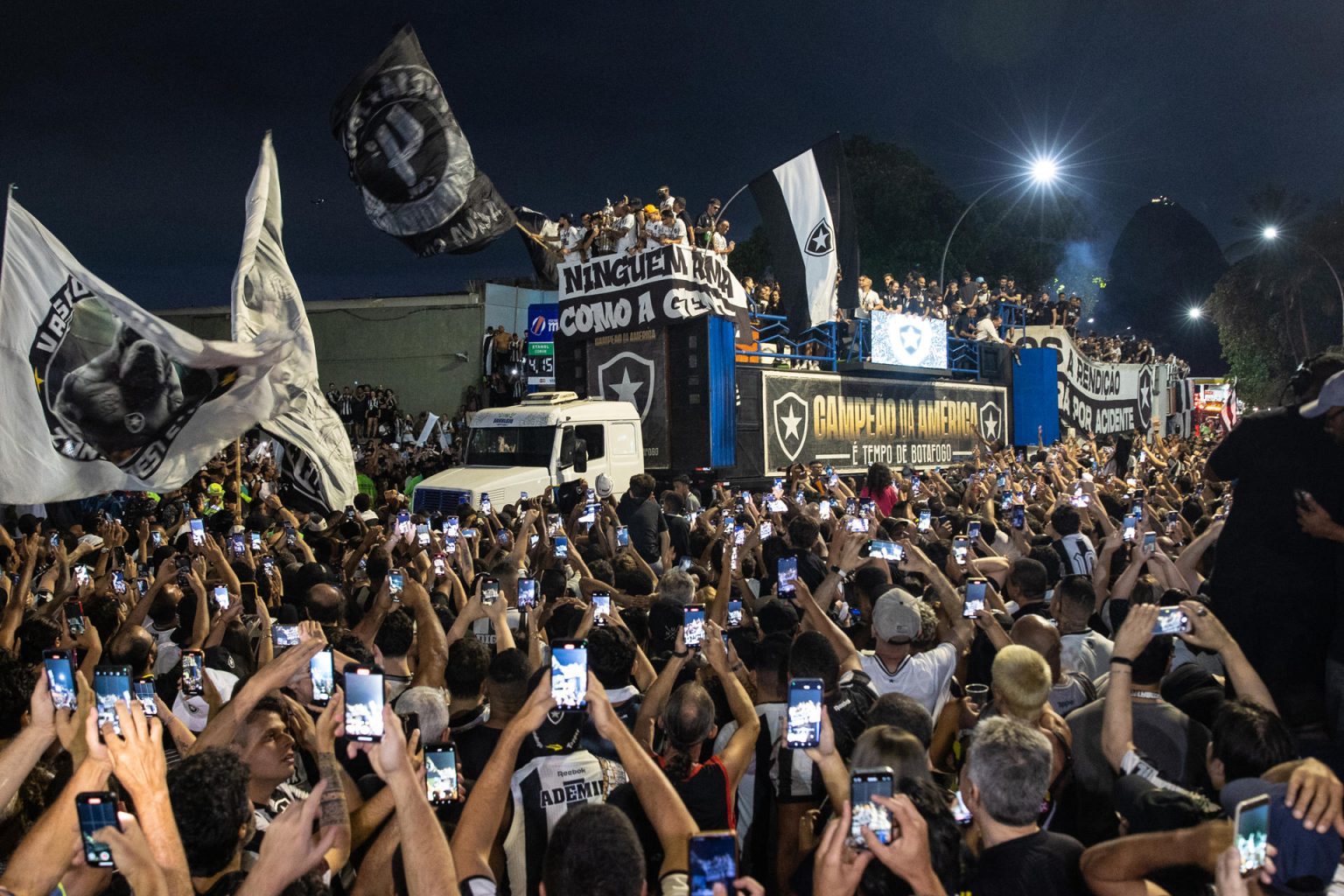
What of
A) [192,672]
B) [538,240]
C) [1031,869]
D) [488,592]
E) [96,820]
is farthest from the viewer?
[538,240]

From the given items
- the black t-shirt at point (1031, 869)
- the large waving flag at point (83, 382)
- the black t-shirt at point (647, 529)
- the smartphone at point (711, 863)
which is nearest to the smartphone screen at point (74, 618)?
the large waving flag at point (83, 382)

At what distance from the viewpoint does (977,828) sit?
11.6ft

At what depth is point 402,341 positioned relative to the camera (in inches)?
1357

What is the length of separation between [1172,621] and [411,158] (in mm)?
13393

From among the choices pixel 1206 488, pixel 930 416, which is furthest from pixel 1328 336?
pixel 1206 488

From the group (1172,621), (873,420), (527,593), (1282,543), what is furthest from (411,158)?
(1172,621)

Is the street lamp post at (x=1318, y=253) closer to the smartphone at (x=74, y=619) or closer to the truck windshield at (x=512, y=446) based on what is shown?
the truck windshield at (x=512, y=446)

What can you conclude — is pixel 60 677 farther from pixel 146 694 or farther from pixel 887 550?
pixel 887 550

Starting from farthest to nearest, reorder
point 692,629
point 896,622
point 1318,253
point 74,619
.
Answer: point 1318,253 → point 74,619 → point 896,622 → point 692,629

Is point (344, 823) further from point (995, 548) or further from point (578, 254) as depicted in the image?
point (578, 254)

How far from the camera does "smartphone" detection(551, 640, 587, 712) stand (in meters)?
3.22

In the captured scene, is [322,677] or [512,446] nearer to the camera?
[322,677]

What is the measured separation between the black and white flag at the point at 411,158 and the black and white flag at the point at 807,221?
4502 mm

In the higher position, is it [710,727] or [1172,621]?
[1172,621]
